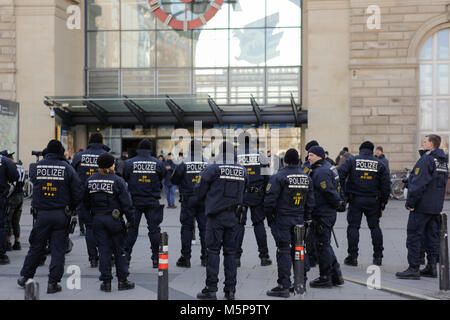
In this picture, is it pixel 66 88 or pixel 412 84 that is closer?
pixel 412 84

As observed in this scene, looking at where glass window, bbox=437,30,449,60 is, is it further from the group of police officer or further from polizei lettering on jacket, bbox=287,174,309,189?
polizei lettering on jacket, bbox=287,174,309,189

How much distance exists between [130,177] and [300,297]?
3.70m

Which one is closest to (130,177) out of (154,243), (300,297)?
(154,243)

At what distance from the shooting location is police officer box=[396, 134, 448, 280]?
809 centimetres

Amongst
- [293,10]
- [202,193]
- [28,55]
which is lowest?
[202,193]

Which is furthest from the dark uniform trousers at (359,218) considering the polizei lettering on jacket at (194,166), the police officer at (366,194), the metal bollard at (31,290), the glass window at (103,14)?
the glass window at (103,14)

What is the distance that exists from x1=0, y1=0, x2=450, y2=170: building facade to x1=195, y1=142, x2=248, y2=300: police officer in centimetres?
1441

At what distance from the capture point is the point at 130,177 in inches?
346

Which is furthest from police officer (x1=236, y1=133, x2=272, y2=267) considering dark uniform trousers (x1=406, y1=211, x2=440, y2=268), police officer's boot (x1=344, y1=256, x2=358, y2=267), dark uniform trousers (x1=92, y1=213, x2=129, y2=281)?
dark uniform trousers (x1=92, y1=213, x2=129, y2=281)

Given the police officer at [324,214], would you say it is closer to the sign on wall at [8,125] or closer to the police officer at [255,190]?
the police officer at [255,190]

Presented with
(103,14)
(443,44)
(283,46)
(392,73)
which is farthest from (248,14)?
(443,44)

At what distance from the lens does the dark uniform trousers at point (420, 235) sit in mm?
8086
